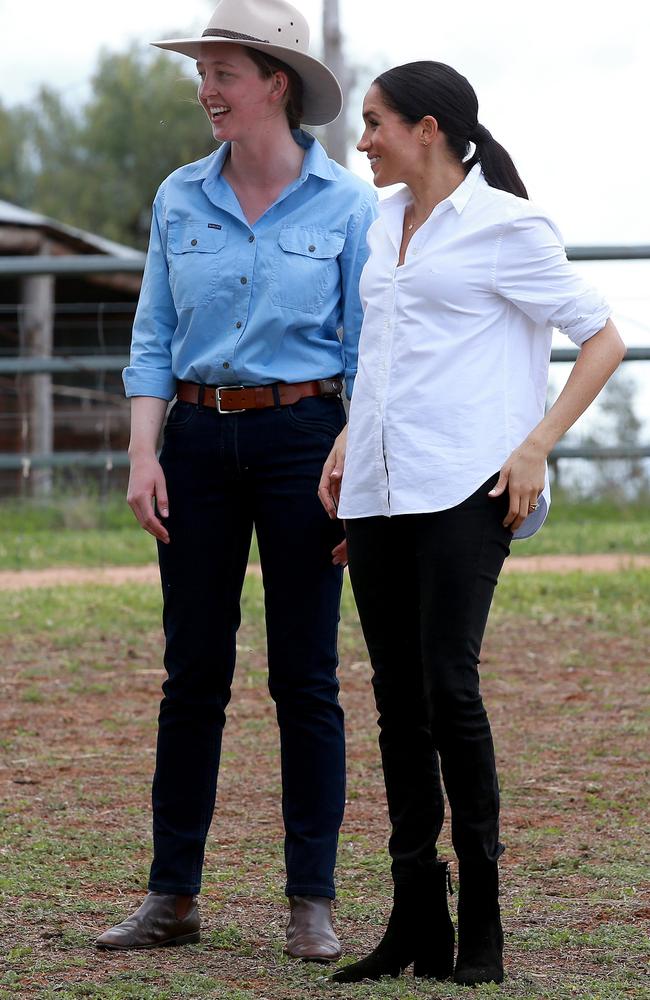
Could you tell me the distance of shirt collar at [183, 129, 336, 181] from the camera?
311 cm

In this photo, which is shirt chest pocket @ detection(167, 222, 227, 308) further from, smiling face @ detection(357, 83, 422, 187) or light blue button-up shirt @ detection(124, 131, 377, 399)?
smiling face @ detection(357, 83, 422, 187)

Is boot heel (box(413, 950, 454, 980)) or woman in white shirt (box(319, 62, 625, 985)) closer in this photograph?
woman in white shirt (box(319, 62, 625, 985))

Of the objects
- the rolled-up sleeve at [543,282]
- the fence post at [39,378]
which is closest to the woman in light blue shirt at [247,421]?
the rolled-up sleeve at [543,282]

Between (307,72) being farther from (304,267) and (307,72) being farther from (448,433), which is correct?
(448,433)

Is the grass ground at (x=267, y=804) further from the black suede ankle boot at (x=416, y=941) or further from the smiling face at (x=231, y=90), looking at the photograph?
the smiling face at (x=231, y=90)

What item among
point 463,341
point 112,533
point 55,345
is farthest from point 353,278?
point 55,345

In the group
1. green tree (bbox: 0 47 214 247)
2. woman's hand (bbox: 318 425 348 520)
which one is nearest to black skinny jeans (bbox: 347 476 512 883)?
woman's hand (bbox: 318 425 348 520)

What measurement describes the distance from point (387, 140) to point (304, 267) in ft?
1.29

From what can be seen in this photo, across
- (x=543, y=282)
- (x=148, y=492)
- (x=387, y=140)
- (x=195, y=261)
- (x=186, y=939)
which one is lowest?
(x=186, y=939)

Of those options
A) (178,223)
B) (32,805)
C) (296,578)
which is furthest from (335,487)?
(32,805)

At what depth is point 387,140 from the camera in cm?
272

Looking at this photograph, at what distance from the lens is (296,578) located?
10.0 ft

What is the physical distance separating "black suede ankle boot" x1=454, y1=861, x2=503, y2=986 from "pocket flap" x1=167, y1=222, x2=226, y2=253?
135 cm

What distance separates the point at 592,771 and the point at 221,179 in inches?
89.9
